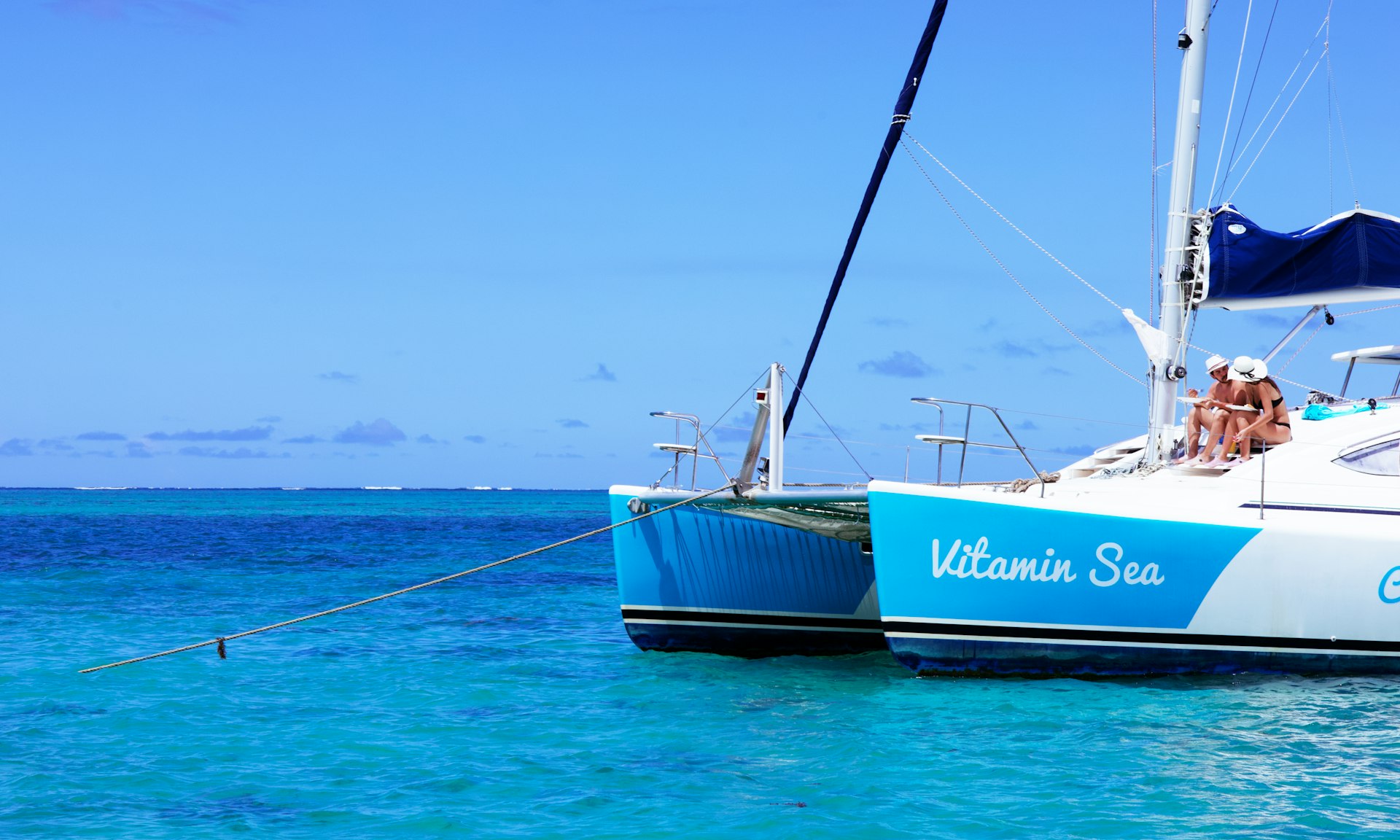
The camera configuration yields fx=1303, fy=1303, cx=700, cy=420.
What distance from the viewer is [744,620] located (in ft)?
32.7

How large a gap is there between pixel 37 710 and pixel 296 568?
41.9 feet

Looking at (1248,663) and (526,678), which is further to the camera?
(526,678)

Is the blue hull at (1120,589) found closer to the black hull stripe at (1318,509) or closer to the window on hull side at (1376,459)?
the black hull stripe at (1318,509)

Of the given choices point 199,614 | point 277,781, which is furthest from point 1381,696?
point 199,614

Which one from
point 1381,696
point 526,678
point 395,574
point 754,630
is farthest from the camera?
point 395,574

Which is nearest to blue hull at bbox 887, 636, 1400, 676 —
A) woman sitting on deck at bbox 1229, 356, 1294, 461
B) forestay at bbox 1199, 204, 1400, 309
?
woman sitting on deck at bbox 1229, 356, 1294, 461

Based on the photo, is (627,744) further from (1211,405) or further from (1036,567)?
(1211,405)

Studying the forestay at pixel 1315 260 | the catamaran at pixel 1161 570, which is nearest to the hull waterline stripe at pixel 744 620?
the catamaran at pixel 1161 570

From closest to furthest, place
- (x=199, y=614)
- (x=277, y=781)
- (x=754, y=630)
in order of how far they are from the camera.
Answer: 1. (x=277, y=781)
2. (x=754, y=630)
3. (x=199, y=614)

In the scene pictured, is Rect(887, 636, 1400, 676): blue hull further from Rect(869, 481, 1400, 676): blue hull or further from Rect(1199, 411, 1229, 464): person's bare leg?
Rect(1199, 411, 1229, 464): person's bare leg

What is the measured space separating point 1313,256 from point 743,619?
15.9 ft

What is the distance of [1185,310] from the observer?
30.5ft

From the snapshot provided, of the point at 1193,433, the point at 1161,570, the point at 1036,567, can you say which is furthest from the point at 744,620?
the point at 1193,433

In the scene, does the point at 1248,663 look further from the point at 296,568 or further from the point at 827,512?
the point at 296,568
